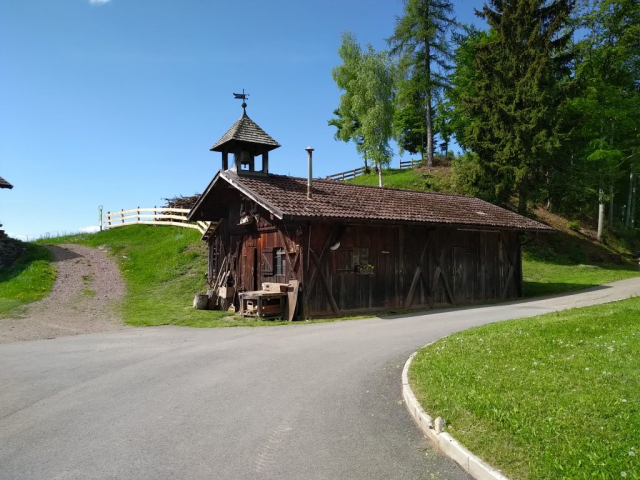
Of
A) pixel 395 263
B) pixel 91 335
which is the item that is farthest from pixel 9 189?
pixel 395 263

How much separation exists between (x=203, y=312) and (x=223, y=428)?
12.9 m

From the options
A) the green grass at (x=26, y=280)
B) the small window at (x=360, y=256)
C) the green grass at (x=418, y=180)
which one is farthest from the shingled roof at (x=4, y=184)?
the green grass at (x=418, y=180)

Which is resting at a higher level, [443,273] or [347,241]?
[347,241]

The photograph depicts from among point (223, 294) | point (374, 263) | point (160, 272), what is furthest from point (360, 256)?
point (160, 272)

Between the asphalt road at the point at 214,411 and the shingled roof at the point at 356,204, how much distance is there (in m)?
5.58

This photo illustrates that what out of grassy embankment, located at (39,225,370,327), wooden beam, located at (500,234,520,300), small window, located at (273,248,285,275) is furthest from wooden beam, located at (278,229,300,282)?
wooden beam, located at (500,234,520,300)

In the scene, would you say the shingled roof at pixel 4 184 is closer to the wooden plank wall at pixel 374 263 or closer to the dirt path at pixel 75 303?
the dirt path at pixel 75 303

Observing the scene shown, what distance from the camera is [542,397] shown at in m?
5.62

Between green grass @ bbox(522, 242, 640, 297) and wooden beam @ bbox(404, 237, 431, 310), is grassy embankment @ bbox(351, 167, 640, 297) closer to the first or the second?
green grass @ bbox(522, 242, 640, 297)

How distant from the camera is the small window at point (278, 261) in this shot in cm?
1706

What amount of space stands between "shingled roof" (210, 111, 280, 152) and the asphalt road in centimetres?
972

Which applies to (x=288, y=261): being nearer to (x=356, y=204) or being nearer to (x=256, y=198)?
(x=256, y=198)

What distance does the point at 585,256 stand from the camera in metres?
34.6

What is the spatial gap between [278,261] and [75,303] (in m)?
8.74
